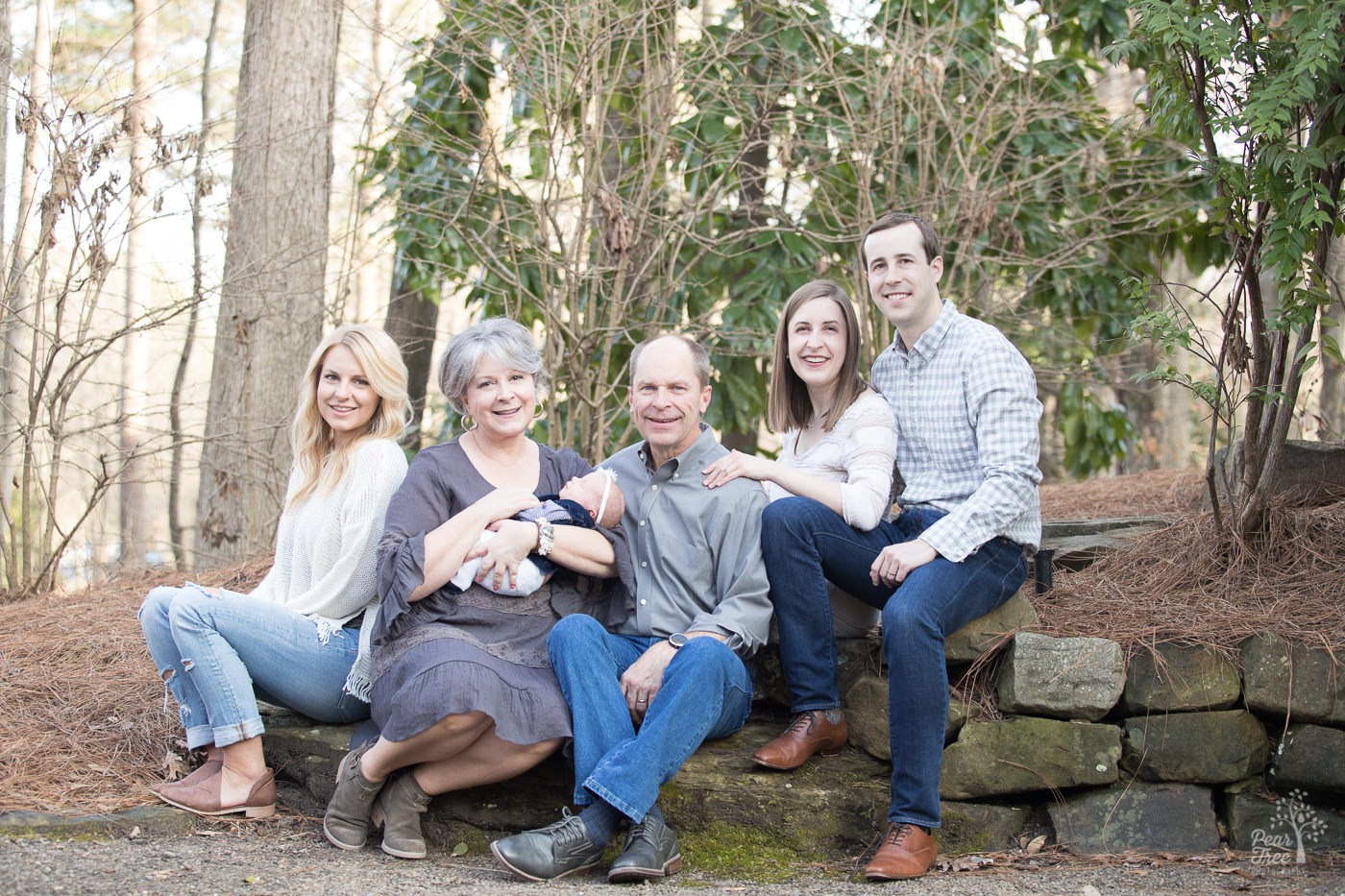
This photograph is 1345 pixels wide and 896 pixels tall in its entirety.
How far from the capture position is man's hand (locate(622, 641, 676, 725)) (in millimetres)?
3045

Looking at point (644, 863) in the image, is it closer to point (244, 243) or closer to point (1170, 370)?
point (1170, 370)

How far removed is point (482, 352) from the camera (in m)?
3.25

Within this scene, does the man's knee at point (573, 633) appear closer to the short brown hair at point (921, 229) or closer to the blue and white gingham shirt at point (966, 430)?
the blue and white gingham shirt at point (966, 430)

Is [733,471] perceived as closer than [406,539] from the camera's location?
No

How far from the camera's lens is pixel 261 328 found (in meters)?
6.00

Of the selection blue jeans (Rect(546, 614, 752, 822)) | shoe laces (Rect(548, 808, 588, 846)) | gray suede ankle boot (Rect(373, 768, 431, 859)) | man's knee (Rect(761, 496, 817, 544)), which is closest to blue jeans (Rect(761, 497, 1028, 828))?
man's knee (Rect(761, 496, 817, 544))

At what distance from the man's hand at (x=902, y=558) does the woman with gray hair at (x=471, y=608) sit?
0.71 meters

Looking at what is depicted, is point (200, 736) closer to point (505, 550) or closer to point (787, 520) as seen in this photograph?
point (505, 550)

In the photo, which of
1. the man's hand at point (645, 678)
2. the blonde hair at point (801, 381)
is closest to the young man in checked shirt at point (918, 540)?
the blonde hair at point (801, 381)

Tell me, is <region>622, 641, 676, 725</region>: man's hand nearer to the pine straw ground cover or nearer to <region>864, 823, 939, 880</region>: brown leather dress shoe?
<region>864, 823, 939, 880</region>: brown leather dress shoe

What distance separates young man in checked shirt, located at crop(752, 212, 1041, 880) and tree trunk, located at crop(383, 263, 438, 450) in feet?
13.4

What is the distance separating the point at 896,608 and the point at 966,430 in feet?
2.15

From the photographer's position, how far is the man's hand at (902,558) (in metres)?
3.12

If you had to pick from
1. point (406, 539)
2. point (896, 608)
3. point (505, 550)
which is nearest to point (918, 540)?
point (896, 608)
